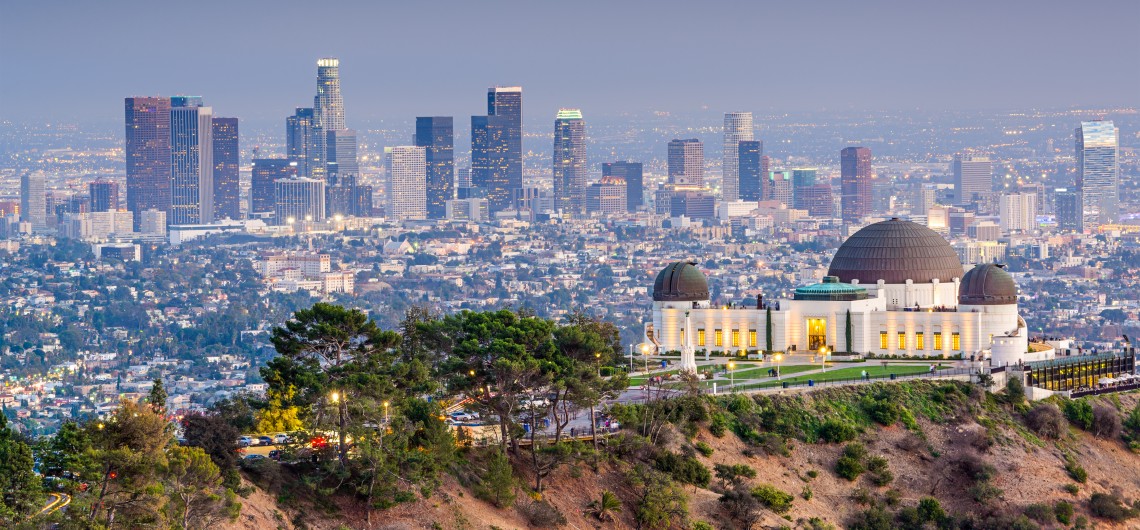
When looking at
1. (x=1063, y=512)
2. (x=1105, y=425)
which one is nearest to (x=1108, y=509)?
(x=1063, y=512)

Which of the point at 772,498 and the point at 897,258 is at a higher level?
the point at 897,258

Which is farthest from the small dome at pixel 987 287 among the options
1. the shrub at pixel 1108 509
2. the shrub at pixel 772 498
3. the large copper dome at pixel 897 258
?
the shrub at pixel 772 498

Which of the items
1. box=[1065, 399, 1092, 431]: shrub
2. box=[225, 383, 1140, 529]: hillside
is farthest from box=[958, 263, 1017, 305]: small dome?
box=[225, 383, 1140, 529]: hillside

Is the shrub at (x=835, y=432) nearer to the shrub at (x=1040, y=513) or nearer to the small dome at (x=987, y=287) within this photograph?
the shrub at (x=1040, y=513)

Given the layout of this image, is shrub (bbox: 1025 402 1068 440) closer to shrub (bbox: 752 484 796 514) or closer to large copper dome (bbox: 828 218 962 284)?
large copper dome (bbox: 828 218 962 284)

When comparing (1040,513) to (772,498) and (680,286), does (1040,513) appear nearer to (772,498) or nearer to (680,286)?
(772,498)

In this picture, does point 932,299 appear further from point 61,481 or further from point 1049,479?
point 61,481
